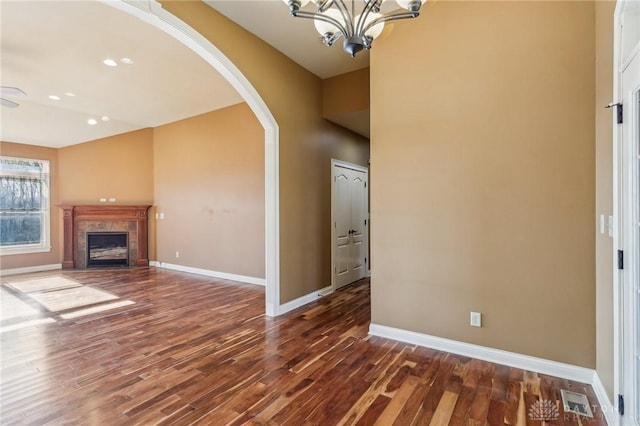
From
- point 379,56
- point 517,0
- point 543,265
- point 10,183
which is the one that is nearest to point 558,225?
point 543,265

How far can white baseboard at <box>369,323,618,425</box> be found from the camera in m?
2.21

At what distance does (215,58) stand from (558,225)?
11.8 ft

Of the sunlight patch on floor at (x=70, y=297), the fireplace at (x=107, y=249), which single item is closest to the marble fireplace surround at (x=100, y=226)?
the fireplace at (x=107, y=249)

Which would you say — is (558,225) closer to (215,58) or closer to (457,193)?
(457,193)

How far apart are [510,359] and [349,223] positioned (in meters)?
Answer: 3.39

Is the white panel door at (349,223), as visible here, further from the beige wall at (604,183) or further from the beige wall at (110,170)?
the beige wall at (110,170)

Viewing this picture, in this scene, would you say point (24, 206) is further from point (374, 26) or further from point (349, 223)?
point (374, 26)

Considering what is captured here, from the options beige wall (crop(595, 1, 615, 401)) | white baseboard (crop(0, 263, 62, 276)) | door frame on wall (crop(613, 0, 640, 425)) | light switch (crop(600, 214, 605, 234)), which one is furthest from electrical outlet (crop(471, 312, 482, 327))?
white baseboard (crop(0, 263, 62, 276))

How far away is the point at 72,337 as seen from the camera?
10.8 feet

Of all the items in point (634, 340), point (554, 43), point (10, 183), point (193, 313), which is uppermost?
point (554, 43)

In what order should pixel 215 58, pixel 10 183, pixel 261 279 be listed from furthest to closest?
pixel 10 183, pixel 261 279, pixel 215 58

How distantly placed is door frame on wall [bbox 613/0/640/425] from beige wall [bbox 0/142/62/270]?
9809 millimetres

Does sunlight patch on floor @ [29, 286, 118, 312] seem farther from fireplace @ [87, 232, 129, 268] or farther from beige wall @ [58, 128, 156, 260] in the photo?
beige wall @ [58, 128, 156, 260]

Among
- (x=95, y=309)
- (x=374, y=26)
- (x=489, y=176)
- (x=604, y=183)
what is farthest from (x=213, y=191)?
(x=604, y=183)
